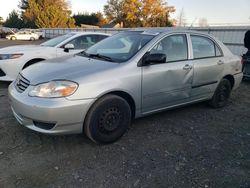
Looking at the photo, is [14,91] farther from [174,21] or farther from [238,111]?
[174,21]

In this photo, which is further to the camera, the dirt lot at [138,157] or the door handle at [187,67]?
the door handle at [187,67]

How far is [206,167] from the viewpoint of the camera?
2.84m

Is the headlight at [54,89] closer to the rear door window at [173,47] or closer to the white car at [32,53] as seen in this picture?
the rear door window at [173,47]

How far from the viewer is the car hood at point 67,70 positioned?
9.73 feet

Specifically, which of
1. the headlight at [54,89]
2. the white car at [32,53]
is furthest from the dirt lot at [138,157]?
the white car at [32,53]

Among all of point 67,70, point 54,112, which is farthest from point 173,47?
point 54,112

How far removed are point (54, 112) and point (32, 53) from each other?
374cm

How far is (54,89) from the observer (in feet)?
9.29

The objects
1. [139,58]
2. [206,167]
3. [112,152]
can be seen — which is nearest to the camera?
[206,167]

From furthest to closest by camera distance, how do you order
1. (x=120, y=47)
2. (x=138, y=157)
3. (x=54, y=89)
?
1. (x=120, y=47)
2. (x=138, y=157)
3. (x=54, y=89)

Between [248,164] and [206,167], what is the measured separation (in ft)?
1.91

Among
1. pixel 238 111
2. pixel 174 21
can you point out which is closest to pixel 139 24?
pixel 174 21

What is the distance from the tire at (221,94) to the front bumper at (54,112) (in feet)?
9.51

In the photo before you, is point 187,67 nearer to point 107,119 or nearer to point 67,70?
point 107,119
